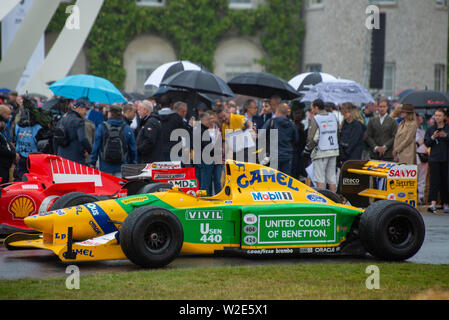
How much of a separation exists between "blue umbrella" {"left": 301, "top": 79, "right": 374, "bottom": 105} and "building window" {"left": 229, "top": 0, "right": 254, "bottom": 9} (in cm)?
1659

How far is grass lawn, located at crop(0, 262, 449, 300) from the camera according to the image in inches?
287

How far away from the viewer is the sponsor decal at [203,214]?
9.13 meters

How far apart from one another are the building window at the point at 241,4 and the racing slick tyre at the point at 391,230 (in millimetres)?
25355

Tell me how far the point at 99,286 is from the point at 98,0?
23.1 meters

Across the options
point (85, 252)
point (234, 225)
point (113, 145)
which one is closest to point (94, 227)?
point (85, 252)

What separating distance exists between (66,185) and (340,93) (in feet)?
27.1

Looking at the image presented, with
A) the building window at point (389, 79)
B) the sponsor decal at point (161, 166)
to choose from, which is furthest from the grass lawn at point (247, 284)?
the building window at point (389, 79)

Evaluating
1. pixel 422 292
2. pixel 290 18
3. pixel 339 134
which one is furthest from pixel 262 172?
pixel 290 18

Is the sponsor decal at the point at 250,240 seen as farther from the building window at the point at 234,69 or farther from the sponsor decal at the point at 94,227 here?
the building window at the point at 234,69

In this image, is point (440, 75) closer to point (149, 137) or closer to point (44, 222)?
point (149, 137)

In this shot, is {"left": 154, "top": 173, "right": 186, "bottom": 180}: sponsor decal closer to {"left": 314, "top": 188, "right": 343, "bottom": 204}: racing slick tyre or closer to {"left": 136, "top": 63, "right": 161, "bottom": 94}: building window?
{"left": 314, "top": 188, "right": 343, "bottom": 204}: racing slick tyre

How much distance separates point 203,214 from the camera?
30.1ft

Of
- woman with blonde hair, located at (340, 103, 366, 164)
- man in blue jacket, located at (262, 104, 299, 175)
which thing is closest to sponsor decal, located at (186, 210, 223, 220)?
man in blue jacket, located at (262, 104, 299, 175)
